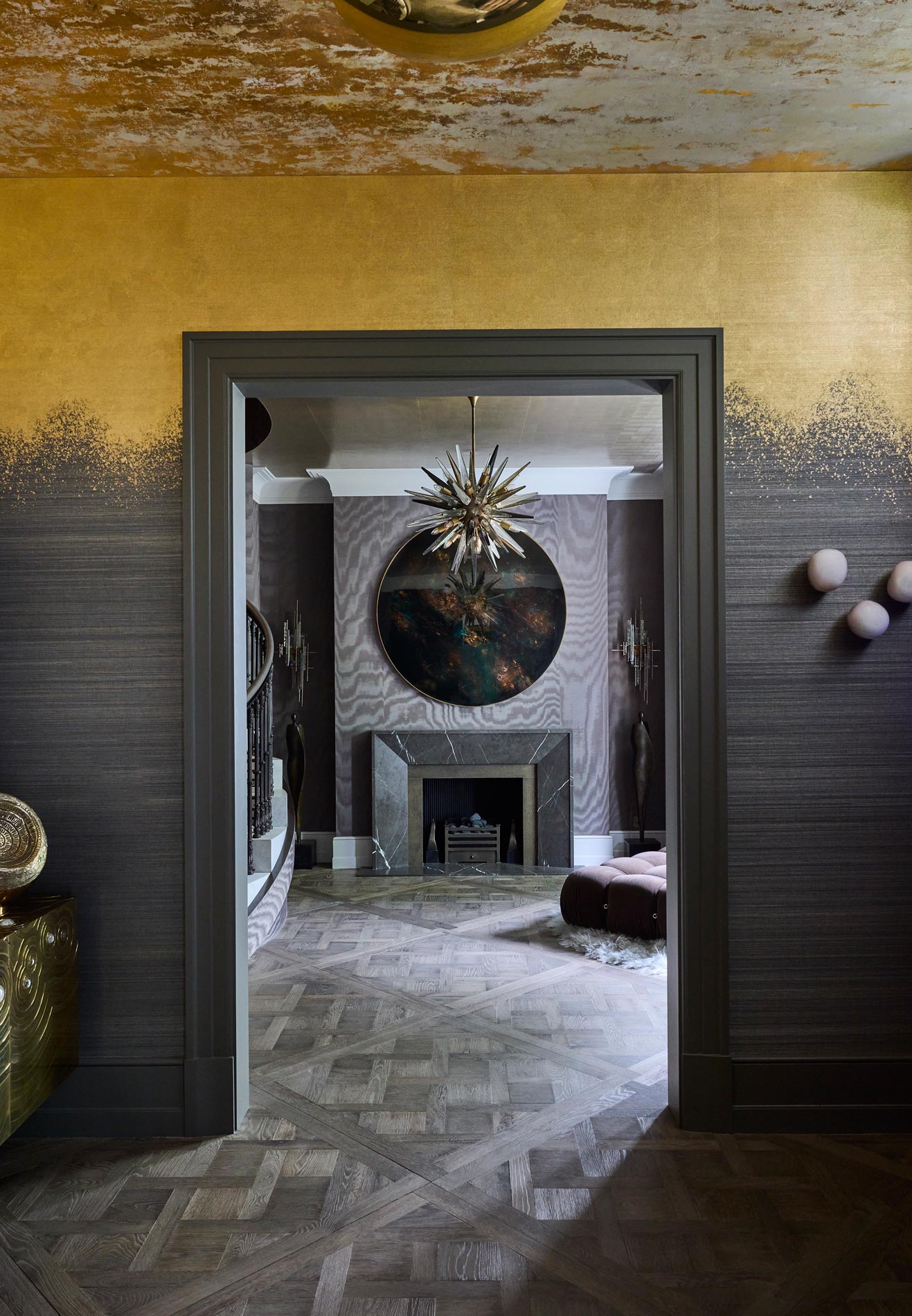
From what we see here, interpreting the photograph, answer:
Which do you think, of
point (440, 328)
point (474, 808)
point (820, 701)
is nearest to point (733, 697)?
point (820, 701)

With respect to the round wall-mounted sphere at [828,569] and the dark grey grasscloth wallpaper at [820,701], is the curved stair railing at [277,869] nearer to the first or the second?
the dark grey grasscloth wallpaper at [820,701]

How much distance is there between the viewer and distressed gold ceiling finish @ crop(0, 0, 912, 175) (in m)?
2.17

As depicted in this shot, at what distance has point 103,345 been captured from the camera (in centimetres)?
292

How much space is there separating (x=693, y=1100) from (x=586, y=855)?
4.61 m

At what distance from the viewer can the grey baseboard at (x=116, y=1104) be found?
2.86m

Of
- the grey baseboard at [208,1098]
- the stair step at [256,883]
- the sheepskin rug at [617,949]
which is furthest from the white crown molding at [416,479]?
the grey baseboard at [208,1098]

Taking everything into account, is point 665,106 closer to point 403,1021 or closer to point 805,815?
point 805,815

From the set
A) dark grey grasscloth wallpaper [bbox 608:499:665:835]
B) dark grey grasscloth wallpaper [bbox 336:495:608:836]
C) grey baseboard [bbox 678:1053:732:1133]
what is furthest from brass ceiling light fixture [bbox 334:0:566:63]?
dark grey grasscloth wallpaper [bbox 608:499:665:835]

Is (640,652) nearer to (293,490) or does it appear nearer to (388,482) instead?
(388,482)

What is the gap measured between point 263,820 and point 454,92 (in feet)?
13.3

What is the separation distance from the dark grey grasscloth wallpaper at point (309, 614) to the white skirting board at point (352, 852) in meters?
0.24

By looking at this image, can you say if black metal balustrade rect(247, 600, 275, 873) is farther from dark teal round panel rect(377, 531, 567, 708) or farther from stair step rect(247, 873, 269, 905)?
dark teal round panel rect(377, 531, 567, 708)

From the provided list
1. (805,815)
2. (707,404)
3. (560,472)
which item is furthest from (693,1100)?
(560,472)

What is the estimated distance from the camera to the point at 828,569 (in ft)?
9.30
